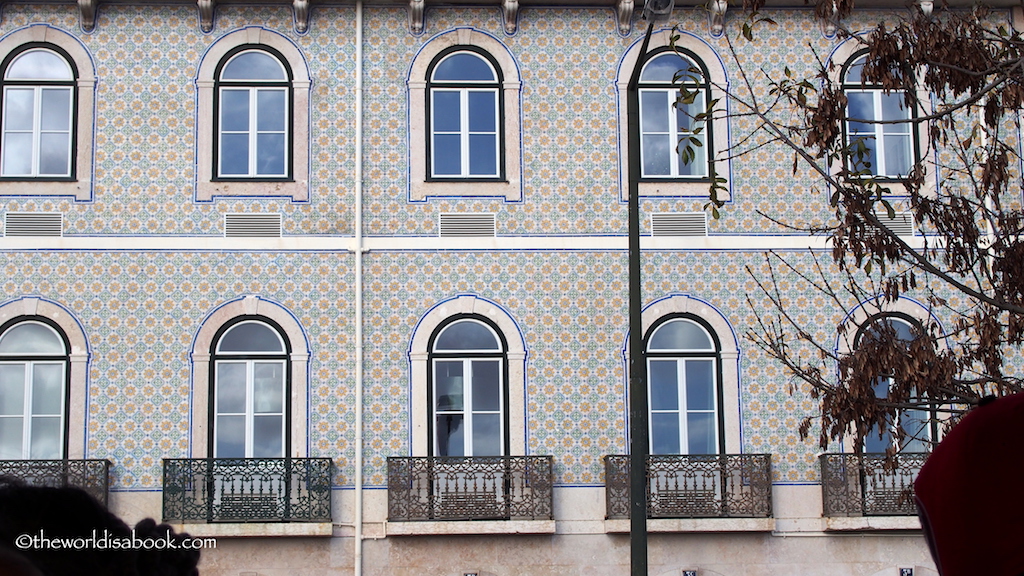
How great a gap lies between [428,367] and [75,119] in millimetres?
5939

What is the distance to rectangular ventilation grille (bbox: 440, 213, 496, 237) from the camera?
17.3 metres

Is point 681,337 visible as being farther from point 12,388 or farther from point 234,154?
point 12,388

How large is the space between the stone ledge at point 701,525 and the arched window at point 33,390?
740 centimetres

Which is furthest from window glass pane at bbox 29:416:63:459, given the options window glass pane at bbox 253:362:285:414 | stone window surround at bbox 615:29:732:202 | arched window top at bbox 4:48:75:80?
stone window surround at bbox 615:29:732:202

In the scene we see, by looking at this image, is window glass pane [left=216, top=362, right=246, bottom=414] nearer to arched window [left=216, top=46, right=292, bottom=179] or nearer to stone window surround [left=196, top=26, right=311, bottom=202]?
stone window surround [left=196, top=26, right=311, bottom=202]

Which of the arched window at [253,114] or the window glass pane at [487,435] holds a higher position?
the arched window at [253,114]

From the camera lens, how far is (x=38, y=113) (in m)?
17.3

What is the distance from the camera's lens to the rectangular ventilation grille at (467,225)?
17.3 meters

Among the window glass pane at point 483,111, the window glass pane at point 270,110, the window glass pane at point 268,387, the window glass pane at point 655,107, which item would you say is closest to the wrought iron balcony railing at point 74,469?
the window glass pane at point 268,387

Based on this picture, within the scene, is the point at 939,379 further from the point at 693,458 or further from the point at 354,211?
the point at 354,211

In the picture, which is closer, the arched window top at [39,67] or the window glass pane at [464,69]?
the arched window top at [39,67]

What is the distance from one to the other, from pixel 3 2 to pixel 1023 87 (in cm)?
1440

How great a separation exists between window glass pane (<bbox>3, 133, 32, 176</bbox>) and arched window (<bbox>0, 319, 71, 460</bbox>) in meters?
2.11

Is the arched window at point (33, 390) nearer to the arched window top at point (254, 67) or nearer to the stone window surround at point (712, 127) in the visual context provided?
the arched window top at point (254, 67)
